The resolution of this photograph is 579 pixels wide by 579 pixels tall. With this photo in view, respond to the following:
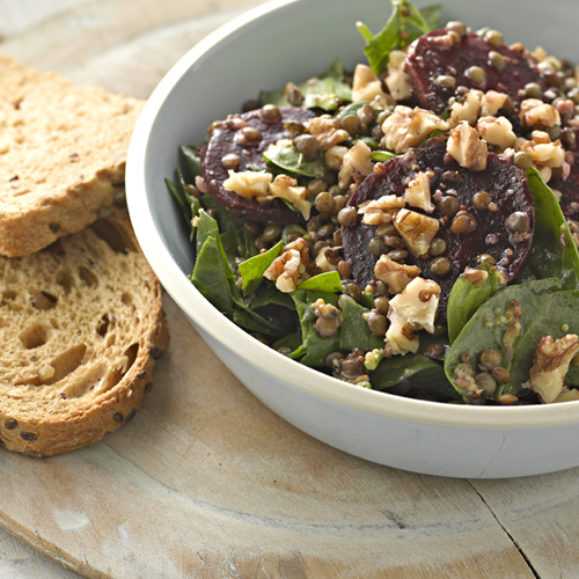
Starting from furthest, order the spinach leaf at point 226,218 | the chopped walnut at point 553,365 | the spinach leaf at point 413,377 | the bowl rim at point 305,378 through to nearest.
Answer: the spinach leaf at point 226,218 < the spinach leaf at point 413,377 < the chopped walnut at point 553,365 < the bowl rim at point 305,378

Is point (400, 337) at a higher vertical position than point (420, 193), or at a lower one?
lower

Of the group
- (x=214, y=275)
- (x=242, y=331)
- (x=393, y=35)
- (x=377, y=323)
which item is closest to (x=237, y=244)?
(x=214, y=275)

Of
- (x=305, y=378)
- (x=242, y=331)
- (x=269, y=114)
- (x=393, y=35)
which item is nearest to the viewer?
(x=305, y=378)

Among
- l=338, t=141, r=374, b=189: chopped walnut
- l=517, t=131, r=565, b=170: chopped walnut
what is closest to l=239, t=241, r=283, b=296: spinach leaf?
l=338, t=141, r=374, b=189: chopped walnut

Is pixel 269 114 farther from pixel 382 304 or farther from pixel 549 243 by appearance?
pixel 549 243

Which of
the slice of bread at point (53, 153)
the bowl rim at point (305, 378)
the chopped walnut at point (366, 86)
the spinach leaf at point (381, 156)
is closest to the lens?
the bowl rim at point (305, 378)

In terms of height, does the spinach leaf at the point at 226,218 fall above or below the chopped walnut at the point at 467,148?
below

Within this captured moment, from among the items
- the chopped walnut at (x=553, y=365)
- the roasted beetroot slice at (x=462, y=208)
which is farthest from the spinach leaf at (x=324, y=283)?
the chopped walnut at (x=553, y=365)

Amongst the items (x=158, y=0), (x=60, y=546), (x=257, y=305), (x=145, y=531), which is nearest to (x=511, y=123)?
(x=257, y=305)

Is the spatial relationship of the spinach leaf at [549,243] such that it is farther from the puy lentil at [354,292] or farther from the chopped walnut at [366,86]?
the chopped walnut at [366,86]
